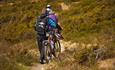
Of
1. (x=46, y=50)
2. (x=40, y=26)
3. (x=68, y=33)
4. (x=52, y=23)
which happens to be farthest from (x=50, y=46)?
(x=68, y=33)

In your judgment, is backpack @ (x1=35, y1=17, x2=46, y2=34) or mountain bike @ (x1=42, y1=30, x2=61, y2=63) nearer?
backpack @ (x1=35, y1=17, x2=46, y2=34)

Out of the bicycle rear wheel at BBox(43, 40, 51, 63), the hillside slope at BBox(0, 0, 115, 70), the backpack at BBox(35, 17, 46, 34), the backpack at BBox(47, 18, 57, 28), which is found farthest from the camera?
the bicycle rear wheel at BBox(43, 40, 51, 63)

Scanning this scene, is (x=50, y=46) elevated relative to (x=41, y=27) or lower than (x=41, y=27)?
lower

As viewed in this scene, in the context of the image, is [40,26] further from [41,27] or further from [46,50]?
[46,50]

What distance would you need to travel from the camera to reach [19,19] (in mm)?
25281

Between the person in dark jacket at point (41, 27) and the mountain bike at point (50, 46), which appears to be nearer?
the person in dark jacket at point (41, 27)

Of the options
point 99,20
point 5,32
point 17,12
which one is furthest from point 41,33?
point 17,12

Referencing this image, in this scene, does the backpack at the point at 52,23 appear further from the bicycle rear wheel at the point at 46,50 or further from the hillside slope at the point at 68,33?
the hillside slope at the point at 68,33

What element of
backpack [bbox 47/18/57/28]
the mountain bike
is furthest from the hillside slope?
backpack [bbox 47/18/57/28]

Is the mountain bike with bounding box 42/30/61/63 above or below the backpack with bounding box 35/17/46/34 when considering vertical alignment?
below

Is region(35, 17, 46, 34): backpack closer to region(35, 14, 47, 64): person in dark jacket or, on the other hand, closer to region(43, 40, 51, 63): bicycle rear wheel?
region(35, 14, 47, 64): person in dark jacket

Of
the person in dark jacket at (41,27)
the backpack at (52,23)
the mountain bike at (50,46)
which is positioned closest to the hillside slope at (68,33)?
the mountain bike at (50,46)

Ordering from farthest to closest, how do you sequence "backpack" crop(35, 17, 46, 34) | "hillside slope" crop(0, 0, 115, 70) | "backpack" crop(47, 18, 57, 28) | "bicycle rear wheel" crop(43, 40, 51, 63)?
"bicycle rear wheel" crop(43, 40, 51, 63), "backpack" crop(47, 18, 57, 28), "backpack" crop(35, 17, 46, 34), "hillside slope" crop(0, 0, 115, 70)

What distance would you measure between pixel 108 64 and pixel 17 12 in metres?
17.6
